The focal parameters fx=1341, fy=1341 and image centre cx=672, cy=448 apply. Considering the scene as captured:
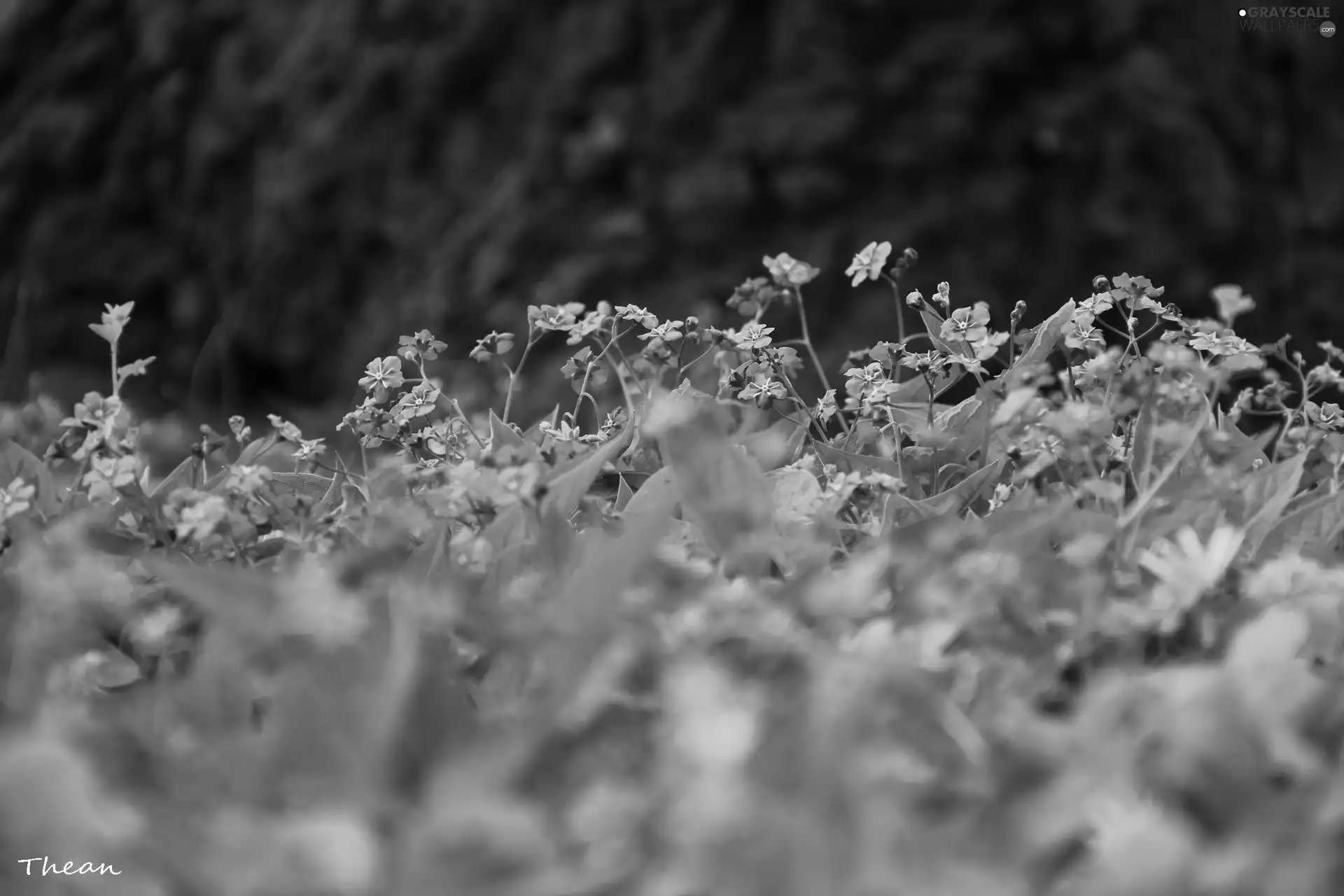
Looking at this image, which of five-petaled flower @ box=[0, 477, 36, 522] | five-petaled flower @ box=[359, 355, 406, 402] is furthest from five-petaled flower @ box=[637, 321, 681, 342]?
five-petaled flower @ box=[0, 477, 36, 522]

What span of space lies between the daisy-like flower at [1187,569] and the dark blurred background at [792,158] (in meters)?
3.27

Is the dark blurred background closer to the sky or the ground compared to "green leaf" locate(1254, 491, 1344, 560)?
closer to the sky

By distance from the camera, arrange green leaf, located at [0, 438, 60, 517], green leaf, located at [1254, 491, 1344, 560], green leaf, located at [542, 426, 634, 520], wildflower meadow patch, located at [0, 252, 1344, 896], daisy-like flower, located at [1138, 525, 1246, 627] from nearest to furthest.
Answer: wildflower meadow patch, located at [0, 252, 1344, 896], daisy-like flower, located at [1138, 525, 1246, 627], green leaf, located at [1254, 491, 1344, 560], green leaf, located at [542, 426, 634, 520], green leaf, located at [0, 438, 60, 517]

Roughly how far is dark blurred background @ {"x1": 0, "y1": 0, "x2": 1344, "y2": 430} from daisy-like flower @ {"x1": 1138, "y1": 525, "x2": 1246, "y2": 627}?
327 centimetres

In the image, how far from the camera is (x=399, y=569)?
1.24m

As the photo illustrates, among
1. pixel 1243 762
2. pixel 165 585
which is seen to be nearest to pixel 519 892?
pixel 1243 762

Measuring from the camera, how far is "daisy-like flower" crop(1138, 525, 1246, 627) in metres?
1.11

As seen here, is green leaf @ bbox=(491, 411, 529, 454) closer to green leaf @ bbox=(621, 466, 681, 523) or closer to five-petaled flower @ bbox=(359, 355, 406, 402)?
five-petaled flower @ bbox=(359, 355, 406, 402)

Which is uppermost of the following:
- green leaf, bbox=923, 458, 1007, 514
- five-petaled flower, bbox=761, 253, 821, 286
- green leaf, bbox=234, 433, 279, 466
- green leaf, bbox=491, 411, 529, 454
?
five-petaled flower, bbox=761, 253, 821, 286

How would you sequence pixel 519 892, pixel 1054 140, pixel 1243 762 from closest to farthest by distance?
pixel 519 892 → pixel 1243 762 → pixel 1054 140

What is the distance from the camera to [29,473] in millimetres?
1823

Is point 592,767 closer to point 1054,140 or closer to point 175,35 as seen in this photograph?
point 1054,140

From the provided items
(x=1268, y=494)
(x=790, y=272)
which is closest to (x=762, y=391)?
(x=790, y=272)

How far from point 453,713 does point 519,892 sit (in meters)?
0.20
